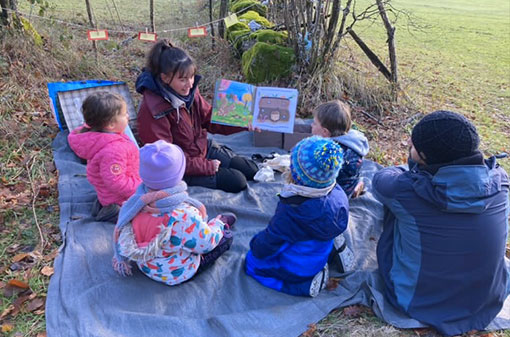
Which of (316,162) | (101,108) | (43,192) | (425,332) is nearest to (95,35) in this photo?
(43,192)

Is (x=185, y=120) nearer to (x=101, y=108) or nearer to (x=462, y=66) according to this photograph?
(x=101, y=108)

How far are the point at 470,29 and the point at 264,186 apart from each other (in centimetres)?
1384

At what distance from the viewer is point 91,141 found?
2965 millimetres

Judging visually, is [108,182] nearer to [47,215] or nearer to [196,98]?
[47,215]

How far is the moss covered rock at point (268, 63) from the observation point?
5.64 m

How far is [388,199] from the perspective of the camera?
242 centimetres

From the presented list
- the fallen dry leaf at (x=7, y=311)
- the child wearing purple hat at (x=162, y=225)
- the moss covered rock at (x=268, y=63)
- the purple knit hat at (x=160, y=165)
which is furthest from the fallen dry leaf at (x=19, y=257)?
the moss covered rock at (x=268, y=63)

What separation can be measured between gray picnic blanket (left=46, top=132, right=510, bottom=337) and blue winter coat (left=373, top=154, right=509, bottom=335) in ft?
0.54

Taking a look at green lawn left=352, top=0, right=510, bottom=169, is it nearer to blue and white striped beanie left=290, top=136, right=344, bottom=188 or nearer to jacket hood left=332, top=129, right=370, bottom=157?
jacket hood left=332, top=129, right=370, bottom=157

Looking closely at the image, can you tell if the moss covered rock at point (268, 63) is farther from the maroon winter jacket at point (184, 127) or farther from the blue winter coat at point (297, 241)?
the blue winter coat at point (297, 241)

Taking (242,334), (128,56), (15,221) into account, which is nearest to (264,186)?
(242,334)

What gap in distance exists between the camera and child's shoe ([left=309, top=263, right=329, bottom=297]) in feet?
8.35

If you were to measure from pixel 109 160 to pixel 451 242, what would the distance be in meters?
2.40

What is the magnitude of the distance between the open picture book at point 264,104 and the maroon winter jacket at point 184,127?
0.83ft
